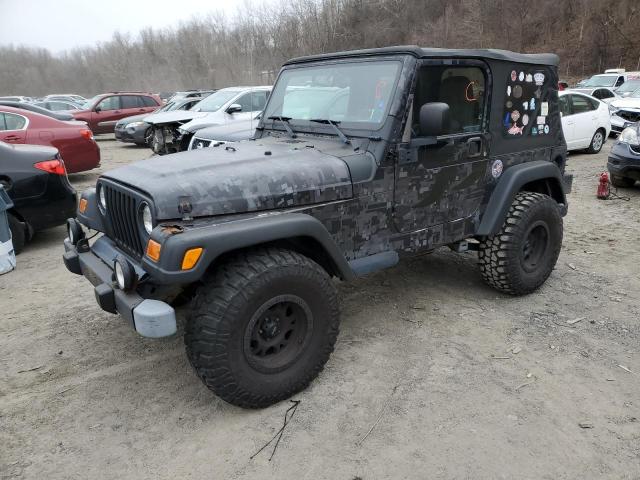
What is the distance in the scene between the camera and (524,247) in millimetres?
4238

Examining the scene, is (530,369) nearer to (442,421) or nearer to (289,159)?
(442,421)

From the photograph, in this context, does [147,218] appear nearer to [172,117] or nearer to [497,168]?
[497,168]

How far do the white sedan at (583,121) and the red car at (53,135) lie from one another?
9.44m

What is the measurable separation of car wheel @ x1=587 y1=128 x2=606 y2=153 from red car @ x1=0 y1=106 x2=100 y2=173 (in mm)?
10497

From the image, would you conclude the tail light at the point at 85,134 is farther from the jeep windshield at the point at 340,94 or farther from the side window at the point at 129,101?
the side window at the point at 129,101

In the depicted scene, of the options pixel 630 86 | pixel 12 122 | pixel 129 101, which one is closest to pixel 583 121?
pixel 630 86

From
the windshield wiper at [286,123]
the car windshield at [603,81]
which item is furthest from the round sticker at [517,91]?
the car windshield at [603,81]

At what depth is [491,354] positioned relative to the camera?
3.45m

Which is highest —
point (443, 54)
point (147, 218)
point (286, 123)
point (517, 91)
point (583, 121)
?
point (443, 54)

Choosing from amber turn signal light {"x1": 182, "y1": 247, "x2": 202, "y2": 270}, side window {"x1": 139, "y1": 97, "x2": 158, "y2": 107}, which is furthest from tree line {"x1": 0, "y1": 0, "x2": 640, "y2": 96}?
amber turn signal light {"x1": 182, "y1": 247, "x2": 202, "y2": 270}

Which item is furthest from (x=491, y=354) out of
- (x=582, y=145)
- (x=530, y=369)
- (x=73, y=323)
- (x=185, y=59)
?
(x=185, y=59)

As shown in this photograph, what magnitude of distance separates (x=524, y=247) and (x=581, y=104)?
832 cm

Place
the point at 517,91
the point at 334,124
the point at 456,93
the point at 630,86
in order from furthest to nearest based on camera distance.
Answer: the point at 630,86 → the point at 517,91 → the point at 456,93 → the point at 334,124

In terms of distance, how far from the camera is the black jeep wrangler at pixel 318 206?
2635 mm
